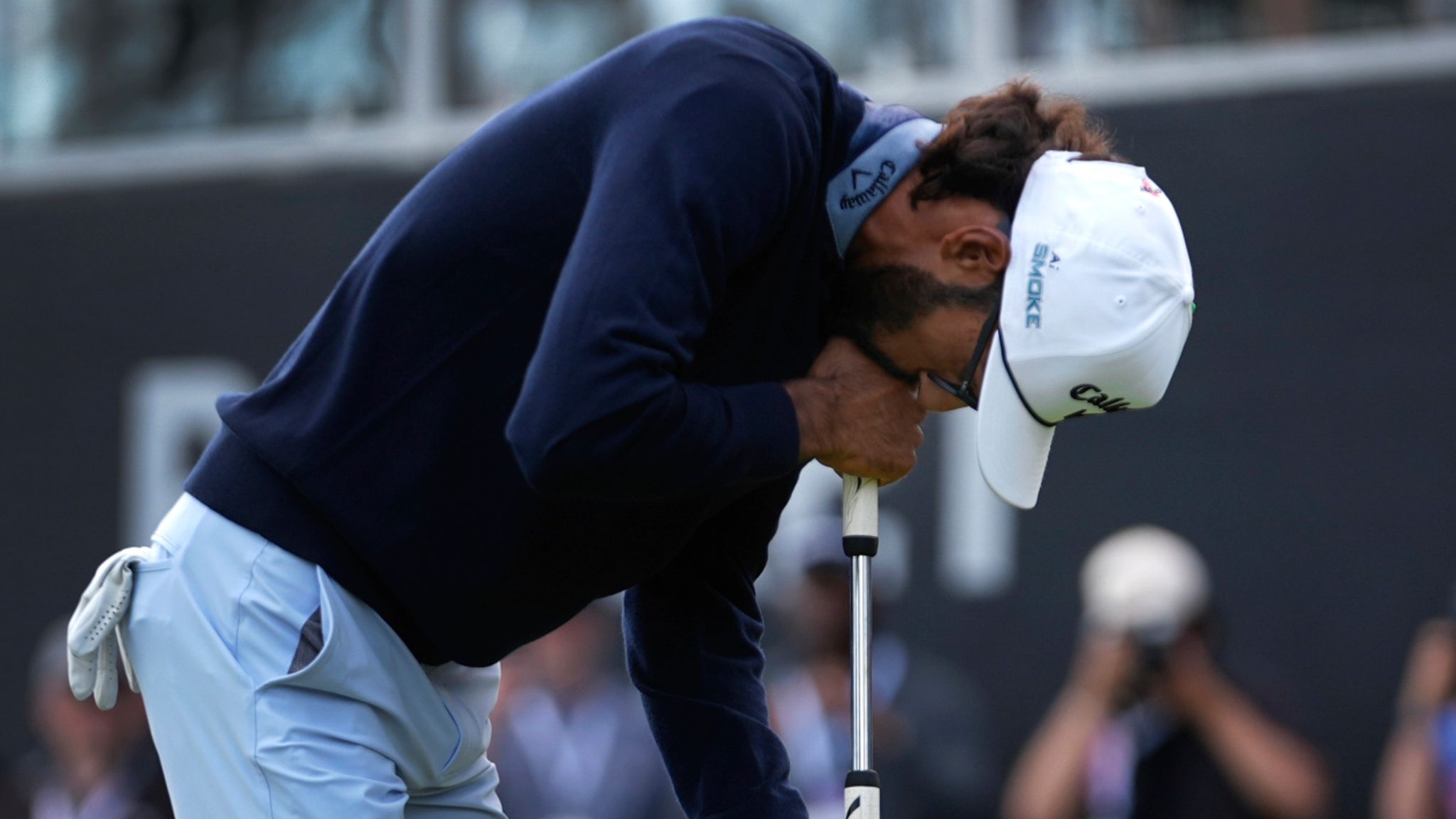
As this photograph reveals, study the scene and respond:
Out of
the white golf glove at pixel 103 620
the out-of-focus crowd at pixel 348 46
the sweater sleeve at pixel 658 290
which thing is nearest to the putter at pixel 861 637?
A: the sweater sleeve at pixel 658 290

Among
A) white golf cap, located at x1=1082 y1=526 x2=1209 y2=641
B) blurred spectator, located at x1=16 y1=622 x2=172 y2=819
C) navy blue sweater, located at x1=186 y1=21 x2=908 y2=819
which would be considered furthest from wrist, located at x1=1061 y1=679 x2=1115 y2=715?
navy blue sweater, located at x1=186 y1=21 x2=908 y2=819

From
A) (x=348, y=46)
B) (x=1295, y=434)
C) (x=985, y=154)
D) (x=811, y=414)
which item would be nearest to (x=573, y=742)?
(x=1295, y=434)

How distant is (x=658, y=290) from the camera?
7.61ft

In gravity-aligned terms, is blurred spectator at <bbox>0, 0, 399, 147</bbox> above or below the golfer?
below

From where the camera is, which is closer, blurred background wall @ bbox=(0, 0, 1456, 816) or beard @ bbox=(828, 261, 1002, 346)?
beard @ bbox=(828, 261, 1002, 346)

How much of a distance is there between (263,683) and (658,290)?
2.47 ft

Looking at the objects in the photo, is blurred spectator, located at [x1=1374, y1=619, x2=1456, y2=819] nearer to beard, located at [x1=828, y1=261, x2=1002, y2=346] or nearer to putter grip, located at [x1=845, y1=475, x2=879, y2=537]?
putter grip, located at [x1=845, y1=475, x2=879, y2=537]

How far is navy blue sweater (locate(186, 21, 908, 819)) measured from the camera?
2332 millimetres

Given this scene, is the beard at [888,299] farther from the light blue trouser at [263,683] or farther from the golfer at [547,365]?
the light blue trouser at [263,683]

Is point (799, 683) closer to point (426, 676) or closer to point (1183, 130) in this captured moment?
point (1183, 130)

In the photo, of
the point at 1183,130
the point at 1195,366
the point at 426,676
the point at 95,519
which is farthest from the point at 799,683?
the point at 95,519

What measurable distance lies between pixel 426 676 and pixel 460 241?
63 centimetres

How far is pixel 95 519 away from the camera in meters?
8.42

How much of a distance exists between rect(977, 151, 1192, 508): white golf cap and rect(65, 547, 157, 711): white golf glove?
48.1 inches
